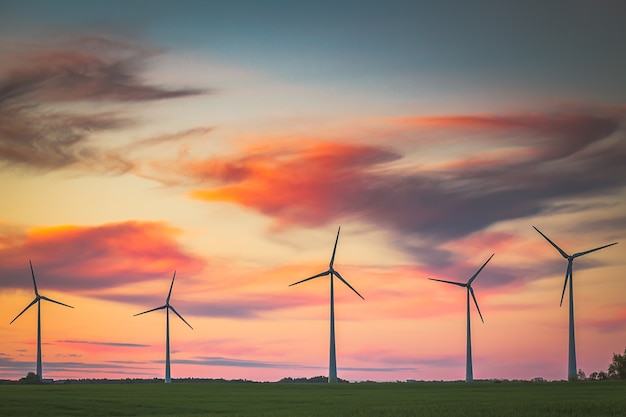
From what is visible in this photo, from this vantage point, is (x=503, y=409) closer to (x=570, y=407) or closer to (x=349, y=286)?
(x=570, y=407)

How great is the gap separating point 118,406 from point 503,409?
148 ft

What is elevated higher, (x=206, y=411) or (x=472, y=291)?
(x=472, y=291)

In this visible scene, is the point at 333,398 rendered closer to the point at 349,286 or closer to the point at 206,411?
the point at 206,411

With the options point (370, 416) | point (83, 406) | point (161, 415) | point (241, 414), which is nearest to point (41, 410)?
point (83, 406)

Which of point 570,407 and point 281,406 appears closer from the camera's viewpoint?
point 570,407

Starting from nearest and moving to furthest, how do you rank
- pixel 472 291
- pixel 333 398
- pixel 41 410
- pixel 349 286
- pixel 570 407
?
pixel 570 407 < pixel 41 410 < pixel 333 398 < pixel 349 286 < pixel 472 291

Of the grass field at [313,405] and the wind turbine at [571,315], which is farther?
the wind turbine at [571,315]

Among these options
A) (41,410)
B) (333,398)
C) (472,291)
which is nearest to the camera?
(41,410)

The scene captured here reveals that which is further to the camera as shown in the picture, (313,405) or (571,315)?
(571,315)

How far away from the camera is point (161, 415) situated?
91625 millimetres

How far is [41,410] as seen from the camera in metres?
97.3

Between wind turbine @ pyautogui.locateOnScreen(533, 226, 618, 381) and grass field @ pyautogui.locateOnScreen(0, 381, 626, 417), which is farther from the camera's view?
wind turbine @ pyautogui.locateOnScreen(533, 226, 618, 381)

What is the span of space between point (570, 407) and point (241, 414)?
32.6 m

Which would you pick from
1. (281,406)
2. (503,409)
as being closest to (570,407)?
(503,409)
